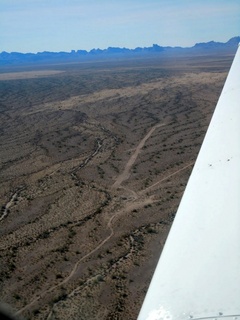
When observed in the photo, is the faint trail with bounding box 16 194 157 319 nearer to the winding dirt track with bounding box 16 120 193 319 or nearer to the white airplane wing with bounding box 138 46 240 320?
the winding dirt track with bounding box 16 120 193 319

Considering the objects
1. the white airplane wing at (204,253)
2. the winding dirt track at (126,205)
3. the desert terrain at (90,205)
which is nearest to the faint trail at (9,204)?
the desert terrain at (90,205)

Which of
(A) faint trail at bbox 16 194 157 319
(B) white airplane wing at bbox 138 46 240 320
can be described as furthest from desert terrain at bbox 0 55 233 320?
(B) white airplane wing at bbox 138 46 240 320

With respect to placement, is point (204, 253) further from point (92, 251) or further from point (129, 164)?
point (129, 164)

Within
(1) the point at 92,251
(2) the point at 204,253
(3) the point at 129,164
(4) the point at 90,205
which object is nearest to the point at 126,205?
(4) the point at 90,205

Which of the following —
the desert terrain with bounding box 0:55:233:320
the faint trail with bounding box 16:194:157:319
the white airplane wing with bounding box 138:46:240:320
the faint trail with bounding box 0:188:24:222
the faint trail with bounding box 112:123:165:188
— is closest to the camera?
the white airplane wing with bounding box 138:46:240:320

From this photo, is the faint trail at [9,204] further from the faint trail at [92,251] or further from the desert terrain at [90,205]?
the faint trail at [92,251]
